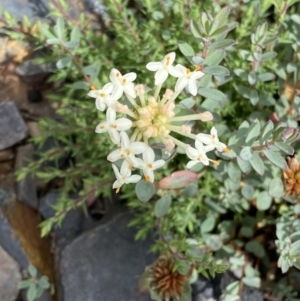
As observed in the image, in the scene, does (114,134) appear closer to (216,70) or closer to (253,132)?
(216,70)

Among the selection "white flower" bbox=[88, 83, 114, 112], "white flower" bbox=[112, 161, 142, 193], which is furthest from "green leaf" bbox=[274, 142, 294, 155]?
"white flower" bbox=[88, 83, 114, 112]

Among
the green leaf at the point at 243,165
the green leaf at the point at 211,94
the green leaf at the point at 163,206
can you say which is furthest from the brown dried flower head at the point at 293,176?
the green leaf at the point at 163,206

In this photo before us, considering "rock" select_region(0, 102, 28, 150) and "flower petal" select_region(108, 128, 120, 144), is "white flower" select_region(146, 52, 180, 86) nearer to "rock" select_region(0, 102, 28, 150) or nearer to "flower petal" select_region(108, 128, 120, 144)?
"flower petal" select_region(108, 128, 120, 144)

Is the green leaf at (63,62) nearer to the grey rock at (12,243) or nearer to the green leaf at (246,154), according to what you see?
the green leaf at (246,154)

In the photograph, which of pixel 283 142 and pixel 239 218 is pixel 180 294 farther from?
pixel 283 142

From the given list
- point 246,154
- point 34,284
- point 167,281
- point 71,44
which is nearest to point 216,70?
point 246,154

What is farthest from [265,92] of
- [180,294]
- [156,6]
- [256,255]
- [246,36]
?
[180,294]
